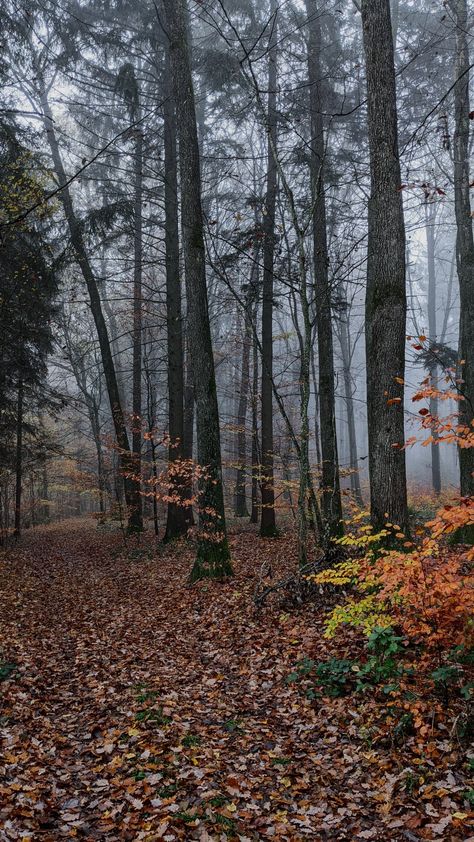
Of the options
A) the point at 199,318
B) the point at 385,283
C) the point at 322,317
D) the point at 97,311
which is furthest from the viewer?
the point at 97,311

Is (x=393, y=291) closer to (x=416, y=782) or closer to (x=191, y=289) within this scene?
(x=191, y=289)

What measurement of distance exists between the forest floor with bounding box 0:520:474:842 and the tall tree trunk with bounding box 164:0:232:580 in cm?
121

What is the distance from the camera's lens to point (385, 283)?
6.19 m

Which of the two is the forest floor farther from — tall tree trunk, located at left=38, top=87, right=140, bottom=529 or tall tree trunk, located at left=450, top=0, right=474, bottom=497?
tall tree trunk, located at left=38, top=87, right=140, bottom=529

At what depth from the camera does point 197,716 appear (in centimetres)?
495

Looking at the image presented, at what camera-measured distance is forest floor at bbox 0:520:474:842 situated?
3.46m

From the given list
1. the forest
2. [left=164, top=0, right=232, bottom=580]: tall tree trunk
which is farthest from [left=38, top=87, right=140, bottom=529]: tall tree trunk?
[left=164, top=0, right=232, bottom=580]: tall tree trunk

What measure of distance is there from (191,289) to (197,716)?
6.73m

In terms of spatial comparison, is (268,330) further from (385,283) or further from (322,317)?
(385,283)

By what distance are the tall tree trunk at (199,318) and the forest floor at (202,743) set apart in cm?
121

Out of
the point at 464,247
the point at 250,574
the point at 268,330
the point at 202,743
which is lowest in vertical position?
the point at 202,743

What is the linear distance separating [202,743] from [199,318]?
664cm

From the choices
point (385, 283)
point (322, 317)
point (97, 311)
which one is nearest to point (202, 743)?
point (385, 283)

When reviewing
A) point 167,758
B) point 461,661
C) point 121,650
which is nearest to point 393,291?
point 461,661
